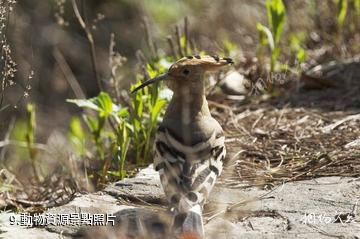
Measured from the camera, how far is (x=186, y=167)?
4.14 m

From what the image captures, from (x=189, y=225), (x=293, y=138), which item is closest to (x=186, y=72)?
(x=189, y=225)

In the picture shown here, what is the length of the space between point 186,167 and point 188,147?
0.51ft

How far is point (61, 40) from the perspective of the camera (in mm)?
10219

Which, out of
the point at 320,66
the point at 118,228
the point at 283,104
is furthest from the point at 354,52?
the point at 118,228

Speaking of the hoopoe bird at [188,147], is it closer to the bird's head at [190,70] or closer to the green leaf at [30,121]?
the bird's head at [190,70]

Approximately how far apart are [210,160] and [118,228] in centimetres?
54

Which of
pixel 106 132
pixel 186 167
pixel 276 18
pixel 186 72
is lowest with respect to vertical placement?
pixel 186 167

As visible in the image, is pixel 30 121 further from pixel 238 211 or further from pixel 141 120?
pixel 238 211

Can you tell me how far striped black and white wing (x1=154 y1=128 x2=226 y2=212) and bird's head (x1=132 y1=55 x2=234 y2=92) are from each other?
0.91ft

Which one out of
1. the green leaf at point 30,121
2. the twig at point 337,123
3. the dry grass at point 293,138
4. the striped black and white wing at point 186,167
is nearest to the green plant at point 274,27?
the dry grass at point 293,138

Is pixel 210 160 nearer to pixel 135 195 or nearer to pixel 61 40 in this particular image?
pixel 135 195

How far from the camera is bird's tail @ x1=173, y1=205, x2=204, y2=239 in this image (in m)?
3.85

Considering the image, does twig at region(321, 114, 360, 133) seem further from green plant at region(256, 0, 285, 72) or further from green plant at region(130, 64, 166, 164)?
green plant at region(130, 64, 166, 164)

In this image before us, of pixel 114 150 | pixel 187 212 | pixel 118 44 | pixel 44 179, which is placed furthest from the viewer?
pixel 118 44
